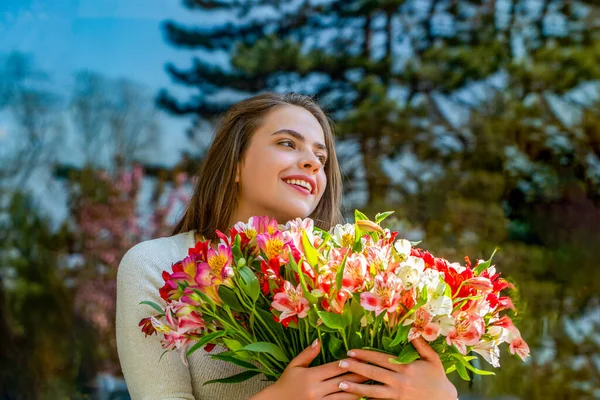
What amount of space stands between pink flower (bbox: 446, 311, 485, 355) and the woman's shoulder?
60 centimetres

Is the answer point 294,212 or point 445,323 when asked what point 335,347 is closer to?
point 445,323

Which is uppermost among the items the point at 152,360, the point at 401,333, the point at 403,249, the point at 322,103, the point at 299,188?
the point at 322,103

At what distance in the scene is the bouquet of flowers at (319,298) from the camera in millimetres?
906

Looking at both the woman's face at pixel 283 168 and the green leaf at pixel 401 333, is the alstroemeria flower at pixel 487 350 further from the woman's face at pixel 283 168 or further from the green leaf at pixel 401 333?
the woman's face at pixel 283 168

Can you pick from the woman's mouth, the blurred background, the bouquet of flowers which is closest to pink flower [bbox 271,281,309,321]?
the bouquet of flowers

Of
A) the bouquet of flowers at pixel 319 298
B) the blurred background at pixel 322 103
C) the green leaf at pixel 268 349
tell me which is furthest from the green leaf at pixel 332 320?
the blurred background at pixel 322 103

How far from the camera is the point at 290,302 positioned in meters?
0.90

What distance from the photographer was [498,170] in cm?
460

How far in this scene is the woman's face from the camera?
134 cm

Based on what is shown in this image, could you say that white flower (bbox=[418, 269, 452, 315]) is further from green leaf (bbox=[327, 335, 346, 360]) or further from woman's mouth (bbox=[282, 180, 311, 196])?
woman's mouth (bbox=[282, 180, 311, 196])

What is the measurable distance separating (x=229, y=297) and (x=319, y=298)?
0.39 ft

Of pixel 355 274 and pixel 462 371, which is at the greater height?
pixel 355 274

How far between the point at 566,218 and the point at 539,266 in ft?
1.19

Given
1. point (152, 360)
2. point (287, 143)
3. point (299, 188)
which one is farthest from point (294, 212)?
point (152, 360)
